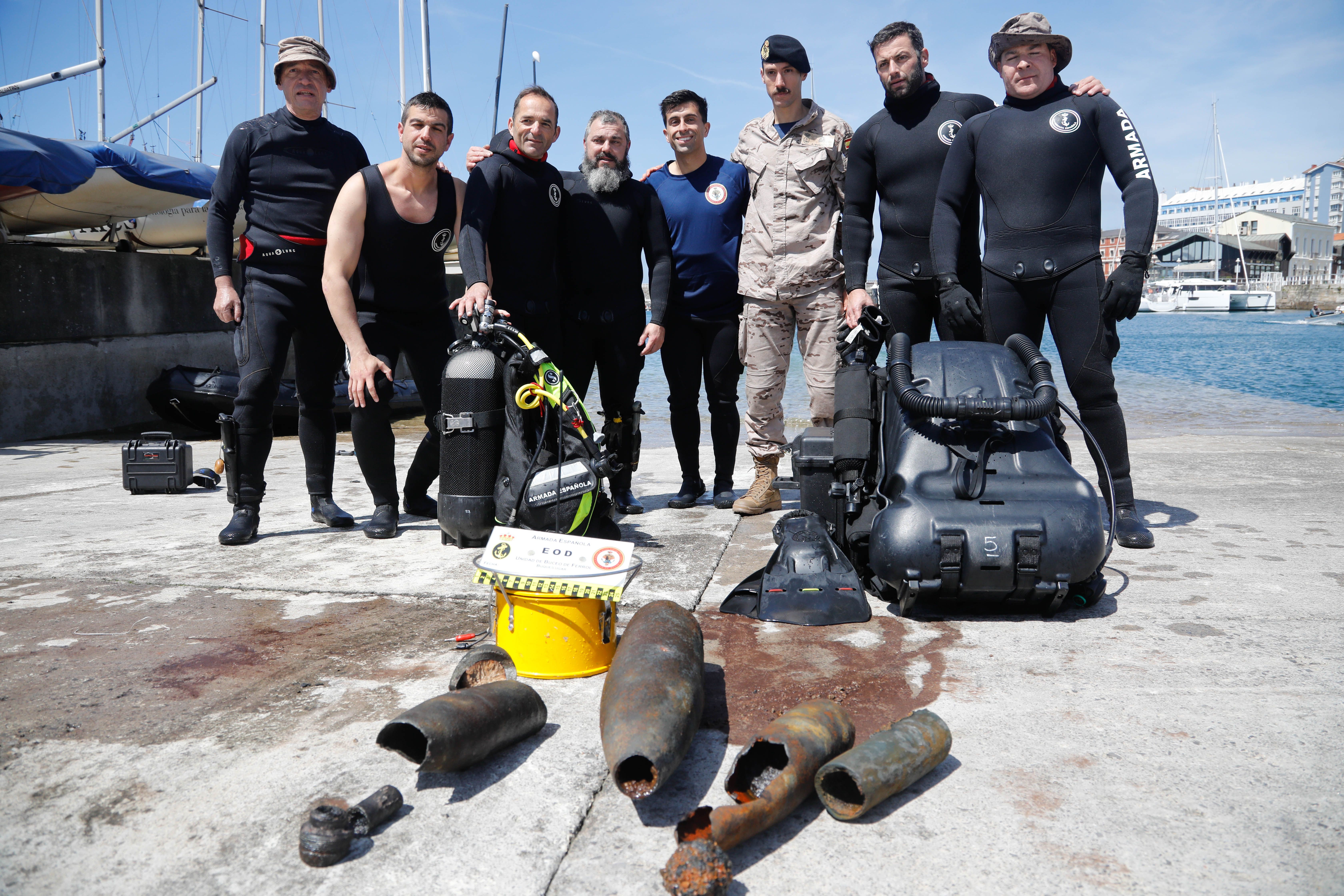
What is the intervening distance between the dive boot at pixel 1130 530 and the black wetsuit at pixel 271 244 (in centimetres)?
360

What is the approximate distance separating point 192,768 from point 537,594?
0.83 meters

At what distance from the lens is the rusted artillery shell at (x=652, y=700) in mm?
1618

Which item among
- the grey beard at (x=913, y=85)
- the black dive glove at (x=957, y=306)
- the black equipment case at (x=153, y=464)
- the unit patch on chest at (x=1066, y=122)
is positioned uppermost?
the grey beard at (x=913, y=85)

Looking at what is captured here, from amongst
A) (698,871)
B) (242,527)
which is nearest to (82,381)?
(242,527)

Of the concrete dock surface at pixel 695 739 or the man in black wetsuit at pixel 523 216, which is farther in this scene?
the man in black wetsuit at pixel 523 216

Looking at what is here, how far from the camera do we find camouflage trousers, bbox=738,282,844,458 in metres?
4.42

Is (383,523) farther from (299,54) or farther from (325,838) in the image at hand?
(325,838)

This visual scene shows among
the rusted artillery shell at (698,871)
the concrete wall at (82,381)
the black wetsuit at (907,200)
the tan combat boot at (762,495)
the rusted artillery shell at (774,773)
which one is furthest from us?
the concrete wall at (82,381)

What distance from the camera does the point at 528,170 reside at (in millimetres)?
4062

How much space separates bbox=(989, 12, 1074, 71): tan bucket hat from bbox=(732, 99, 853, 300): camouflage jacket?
2.69 ft

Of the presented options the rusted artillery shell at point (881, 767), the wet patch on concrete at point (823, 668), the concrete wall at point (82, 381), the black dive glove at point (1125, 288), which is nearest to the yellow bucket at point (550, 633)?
the wet patch on concrete at point (823, 668)

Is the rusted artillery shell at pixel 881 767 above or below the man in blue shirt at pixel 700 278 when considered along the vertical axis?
below

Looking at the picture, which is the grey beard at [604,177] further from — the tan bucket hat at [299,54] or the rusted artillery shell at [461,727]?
the rusted artillery shell at [461,727]

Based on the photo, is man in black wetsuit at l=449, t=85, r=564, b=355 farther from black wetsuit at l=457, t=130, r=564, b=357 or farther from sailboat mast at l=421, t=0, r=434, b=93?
sailboat mast at l=421, t=0, r=434, b=93
